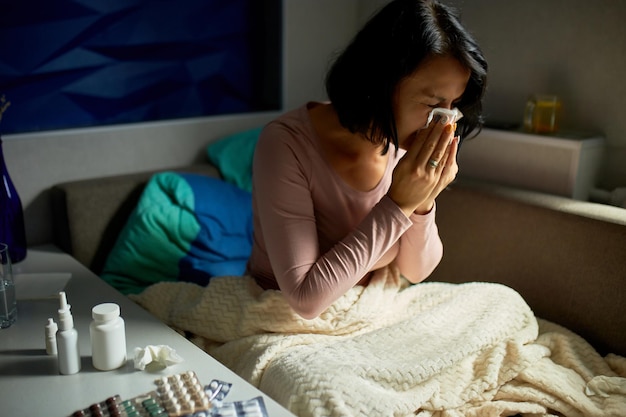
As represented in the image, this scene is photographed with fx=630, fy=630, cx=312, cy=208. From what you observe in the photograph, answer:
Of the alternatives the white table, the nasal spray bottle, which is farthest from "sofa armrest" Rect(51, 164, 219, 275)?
the nasal spray bottle

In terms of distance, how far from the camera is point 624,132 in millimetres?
1729

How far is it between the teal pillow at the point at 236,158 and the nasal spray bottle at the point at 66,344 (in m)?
1.12

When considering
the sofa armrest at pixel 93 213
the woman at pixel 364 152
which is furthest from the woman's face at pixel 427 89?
the sofa armrest at pixel 93 213

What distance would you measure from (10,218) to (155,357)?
2.79 ft

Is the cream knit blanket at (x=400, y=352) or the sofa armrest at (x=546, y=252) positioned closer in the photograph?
the cream knit blanket at (x=400, y=352)

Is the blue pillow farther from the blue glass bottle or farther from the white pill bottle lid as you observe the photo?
the white pill bottle lid

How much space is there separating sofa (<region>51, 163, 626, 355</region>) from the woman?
423 millimetres

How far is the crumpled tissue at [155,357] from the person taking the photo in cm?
106

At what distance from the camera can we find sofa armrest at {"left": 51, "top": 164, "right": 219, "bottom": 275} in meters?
1.89

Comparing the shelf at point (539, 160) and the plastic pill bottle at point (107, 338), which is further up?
the shelf at point (539, 160)

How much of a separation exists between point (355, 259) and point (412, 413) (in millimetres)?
298

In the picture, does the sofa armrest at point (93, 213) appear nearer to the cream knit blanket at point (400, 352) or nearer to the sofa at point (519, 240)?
the sofa at point (519, 240)

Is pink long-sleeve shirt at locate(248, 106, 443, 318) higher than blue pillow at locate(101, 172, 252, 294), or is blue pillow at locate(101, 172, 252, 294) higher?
pink long-sleeve shirt at locate(248, 106, 443, 318)

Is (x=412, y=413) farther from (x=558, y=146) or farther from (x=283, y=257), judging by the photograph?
(x=558, y=146)
